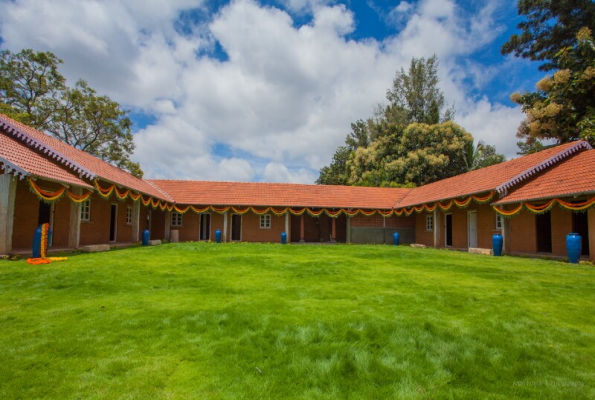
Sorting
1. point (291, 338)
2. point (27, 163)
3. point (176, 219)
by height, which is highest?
point (27, 163)

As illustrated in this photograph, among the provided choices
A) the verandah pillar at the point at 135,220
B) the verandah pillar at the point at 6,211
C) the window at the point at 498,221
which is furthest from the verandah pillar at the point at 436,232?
the verandah pillar at the point at 6,211

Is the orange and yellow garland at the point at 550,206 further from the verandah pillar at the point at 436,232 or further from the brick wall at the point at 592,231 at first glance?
the verandah pillar at the point at 436,232

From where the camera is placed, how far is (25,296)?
5348mm

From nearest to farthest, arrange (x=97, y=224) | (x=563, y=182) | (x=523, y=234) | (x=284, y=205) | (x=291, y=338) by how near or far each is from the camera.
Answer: (x=291, y=338) → (x=563, y=182) → (x=523, y=234) → (x=97, y=224) → (x=284, y=205)

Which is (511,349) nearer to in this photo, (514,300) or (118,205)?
(514,300)

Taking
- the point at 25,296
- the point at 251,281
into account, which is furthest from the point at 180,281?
the point at 25,296

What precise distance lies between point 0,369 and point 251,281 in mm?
4322

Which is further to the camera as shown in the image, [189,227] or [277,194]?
[277,194]

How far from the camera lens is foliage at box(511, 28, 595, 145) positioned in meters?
16.3

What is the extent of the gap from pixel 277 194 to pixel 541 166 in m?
14.0

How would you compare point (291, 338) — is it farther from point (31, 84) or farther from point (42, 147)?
Result: point (31, 84)

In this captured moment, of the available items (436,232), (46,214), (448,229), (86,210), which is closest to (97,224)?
(86,210)

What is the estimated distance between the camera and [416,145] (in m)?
28.6

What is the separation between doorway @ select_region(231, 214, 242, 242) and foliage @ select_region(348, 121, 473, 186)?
43.0 ft
